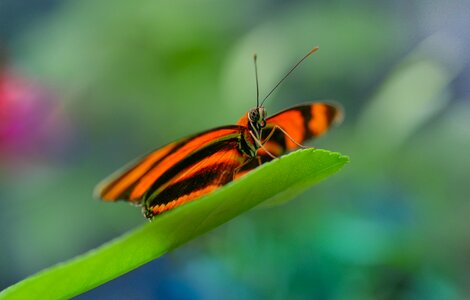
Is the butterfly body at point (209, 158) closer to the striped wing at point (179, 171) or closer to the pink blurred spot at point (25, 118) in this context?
the striped wing at point (179, 171)

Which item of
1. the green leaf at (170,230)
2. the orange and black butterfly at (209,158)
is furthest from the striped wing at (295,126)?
the green leaf at (170,230)

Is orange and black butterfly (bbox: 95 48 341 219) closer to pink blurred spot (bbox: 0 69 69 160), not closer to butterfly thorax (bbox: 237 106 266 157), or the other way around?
butterfly thorax (bbox: 237 106 266 157)

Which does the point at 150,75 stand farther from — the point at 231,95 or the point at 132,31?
the point at 231,95

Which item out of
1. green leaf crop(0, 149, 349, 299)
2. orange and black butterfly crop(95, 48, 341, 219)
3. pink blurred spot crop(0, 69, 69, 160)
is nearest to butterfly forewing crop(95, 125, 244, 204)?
orange and black butterfly crop(95, 48, 341, 219)

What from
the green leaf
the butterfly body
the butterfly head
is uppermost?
the butterfly head

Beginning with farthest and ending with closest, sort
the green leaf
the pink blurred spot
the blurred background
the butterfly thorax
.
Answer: the pink blurred spot
the blurred background
the butterfly thorax
the green leaf

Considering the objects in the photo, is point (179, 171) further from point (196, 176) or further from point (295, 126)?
point (295, 126)
